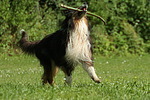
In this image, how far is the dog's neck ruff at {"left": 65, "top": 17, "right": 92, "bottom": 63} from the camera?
7.86 m

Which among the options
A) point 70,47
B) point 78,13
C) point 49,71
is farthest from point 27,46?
point 78,13

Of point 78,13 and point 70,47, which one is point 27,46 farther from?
point 78,13

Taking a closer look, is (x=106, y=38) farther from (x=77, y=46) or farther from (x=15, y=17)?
(x=77, y=46)

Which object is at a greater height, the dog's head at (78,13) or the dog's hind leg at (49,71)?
the dog's head at (78,13)

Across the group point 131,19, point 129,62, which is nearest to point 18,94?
point 129,62

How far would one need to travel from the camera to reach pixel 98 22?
794 inches

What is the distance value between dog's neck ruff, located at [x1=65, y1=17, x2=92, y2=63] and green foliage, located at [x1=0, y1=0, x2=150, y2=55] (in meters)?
9.49

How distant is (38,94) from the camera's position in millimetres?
6652

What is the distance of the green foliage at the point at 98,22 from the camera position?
1781 centimetres

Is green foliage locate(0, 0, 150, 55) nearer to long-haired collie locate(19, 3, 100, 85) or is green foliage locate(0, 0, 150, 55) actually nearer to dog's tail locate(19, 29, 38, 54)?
dog's tail locate(19, 29, 38, 54)

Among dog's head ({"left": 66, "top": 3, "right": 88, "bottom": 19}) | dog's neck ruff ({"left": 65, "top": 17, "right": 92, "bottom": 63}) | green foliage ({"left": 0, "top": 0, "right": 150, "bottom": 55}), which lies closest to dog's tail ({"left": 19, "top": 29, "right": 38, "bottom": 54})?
dog's neck ruff ({"left": 65, "top": 17, "right": 92, "bottom": 63})

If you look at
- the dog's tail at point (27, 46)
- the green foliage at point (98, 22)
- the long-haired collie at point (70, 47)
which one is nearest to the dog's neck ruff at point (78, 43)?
the long-haired collie at point (70, 47)

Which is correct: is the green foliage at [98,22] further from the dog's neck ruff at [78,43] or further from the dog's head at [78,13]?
the dog's head at [78,13]

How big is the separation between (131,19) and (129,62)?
505 cm
